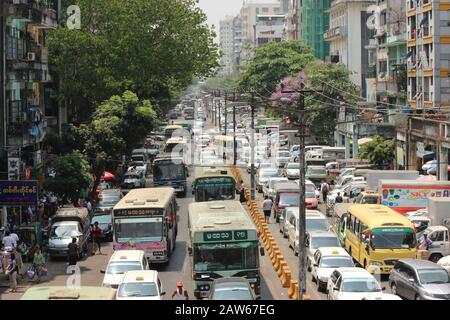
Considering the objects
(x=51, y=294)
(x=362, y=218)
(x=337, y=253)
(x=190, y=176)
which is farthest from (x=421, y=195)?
(x=190, y=176)

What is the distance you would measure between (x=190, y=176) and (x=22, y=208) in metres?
28.5

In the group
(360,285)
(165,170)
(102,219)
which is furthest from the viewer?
(165,170)

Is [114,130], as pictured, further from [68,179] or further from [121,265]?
[121,265]

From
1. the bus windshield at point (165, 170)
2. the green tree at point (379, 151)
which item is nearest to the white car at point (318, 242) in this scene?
the bus windshield at point (165, 170)

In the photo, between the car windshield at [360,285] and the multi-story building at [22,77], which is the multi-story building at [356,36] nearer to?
the multi-story building at [22,77]

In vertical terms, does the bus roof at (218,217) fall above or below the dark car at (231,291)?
above

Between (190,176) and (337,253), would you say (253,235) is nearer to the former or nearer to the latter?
(337,253)

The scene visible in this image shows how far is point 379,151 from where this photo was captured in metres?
68.8

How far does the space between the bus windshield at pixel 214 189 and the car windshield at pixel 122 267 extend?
52.8 feet

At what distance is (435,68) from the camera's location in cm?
6056

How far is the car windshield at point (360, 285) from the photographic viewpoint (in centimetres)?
2697

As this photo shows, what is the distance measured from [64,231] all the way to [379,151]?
113 ft

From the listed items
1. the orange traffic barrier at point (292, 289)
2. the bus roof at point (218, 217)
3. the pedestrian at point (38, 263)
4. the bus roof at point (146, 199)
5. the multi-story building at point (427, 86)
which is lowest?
the orange traffic barrier at point (292, 289)

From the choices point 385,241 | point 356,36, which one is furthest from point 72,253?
point 356,36
